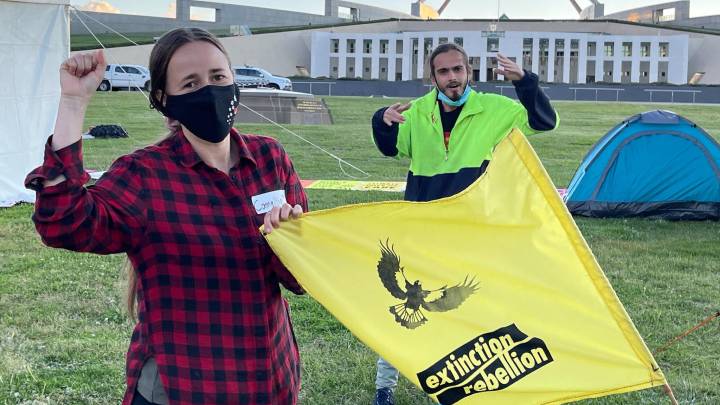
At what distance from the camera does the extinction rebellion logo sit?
2471 mm

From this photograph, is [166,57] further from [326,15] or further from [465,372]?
[326,15]

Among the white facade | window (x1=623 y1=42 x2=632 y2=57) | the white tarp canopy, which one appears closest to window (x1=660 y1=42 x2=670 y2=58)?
the white facade

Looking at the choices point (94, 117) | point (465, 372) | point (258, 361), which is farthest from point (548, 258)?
point (94, 117)

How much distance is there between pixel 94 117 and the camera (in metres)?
25.5

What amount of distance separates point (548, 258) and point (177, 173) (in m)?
1.13

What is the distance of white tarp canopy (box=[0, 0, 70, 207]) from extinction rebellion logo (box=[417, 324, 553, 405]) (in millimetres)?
9731

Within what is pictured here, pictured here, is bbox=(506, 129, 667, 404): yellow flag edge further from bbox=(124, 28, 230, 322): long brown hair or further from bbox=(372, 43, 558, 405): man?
bbox=(372, 43, 558, 405): man

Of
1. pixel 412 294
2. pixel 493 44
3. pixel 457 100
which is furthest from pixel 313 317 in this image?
pixel 493 44

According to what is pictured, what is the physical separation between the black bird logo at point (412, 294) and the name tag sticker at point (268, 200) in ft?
1.20

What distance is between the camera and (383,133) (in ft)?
15.6

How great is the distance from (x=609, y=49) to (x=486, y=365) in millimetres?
83232

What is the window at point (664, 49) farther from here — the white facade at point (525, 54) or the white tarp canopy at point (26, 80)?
the white tarp canopy at point (26, 80)

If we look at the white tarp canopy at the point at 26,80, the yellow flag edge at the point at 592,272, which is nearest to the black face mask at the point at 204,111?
the yellow flag edge at the point at 592,272

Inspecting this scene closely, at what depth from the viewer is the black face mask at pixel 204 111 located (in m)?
2.36
